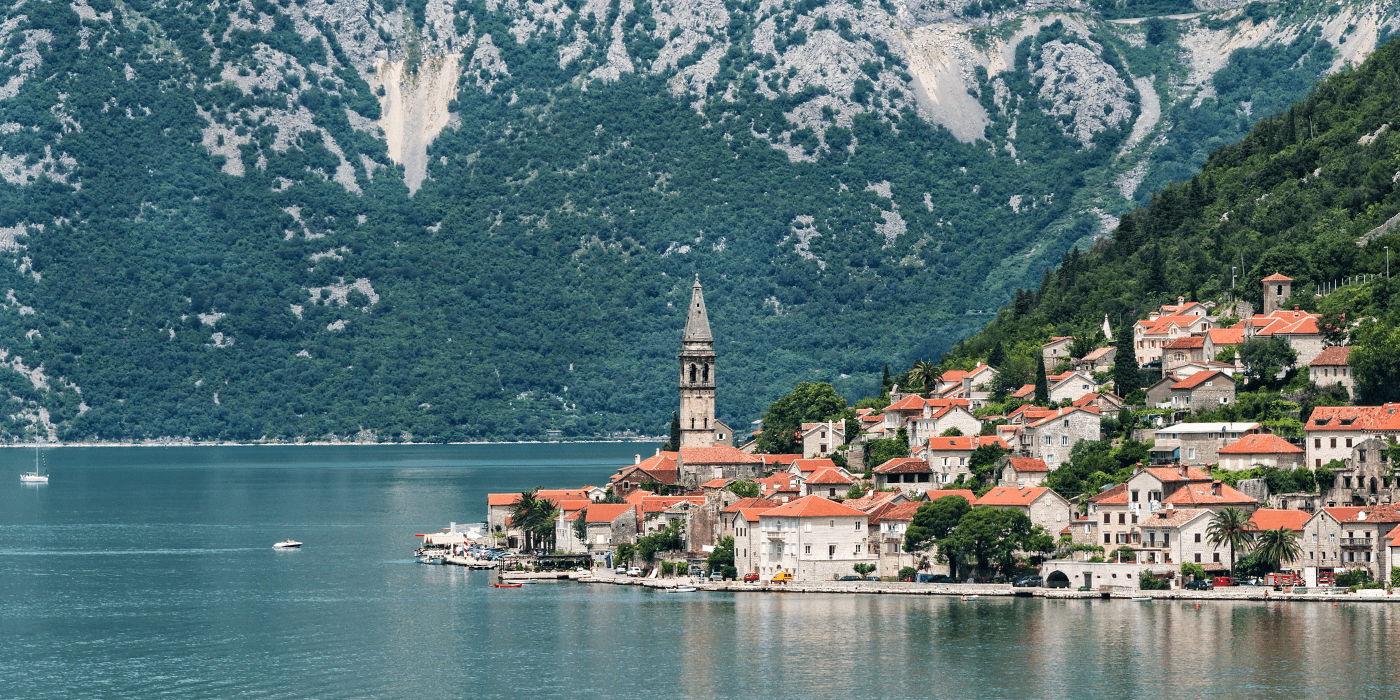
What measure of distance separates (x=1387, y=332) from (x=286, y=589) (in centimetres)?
6055

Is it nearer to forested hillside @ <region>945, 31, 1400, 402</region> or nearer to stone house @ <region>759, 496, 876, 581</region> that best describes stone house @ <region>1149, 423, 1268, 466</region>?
forested hillside @ <region>945, 31, 1400, 402</region>

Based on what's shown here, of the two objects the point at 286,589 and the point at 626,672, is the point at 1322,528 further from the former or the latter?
the point at 286,589

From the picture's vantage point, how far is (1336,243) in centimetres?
14025

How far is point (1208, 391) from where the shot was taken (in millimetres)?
123000

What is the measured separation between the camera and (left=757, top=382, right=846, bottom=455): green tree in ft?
481

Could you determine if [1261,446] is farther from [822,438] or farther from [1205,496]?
[822,438]

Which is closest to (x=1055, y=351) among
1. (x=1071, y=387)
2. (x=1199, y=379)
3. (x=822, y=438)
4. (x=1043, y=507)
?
(x=1071, y=387)

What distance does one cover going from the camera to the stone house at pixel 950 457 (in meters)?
122

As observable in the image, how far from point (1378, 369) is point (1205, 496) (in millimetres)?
16874

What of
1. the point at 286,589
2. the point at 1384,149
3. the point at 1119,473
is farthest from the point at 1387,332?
the point at 286,589

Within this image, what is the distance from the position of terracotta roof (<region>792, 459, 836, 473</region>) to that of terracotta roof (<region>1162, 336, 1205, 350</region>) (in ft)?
68.1

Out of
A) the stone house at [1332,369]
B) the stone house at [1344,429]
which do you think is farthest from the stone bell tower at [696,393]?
the stone house at [1344,429]

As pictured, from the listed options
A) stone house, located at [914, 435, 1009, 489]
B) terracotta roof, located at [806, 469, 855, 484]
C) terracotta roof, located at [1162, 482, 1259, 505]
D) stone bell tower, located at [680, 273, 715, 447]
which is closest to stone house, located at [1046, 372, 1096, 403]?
stone house, located at [914, 435, 1009, 489]

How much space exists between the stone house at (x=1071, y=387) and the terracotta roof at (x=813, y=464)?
1397cm
